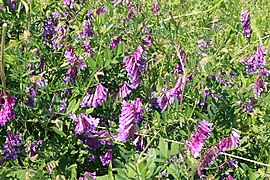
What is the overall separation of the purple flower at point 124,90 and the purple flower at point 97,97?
0.08 meters

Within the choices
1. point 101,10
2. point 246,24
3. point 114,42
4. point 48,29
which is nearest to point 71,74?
point 114,42

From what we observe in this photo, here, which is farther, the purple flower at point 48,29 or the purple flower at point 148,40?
the purple flower at point 48,29

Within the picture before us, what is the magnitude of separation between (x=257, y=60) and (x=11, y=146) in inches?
31.7

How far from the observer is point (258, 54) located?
1.45 metres

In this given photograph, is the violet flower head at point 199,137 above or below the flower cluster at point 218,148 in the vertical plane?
above

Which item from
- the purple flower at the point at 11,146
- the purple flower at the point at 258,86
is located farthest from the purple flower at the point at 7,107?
the purple flower at the point at 258,86

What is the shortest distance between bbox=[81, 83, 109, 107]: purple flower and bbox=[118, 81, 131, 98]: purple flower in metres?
0.08

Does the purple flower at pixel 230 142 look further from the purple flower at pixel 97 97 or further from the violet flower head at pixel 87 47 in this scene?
the violet flower head at pixel 87 47

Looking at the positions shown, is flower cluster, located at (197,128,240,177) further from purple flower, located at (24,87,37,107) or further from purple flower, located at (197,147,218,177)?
purple flower, located at (24,87,37,107)

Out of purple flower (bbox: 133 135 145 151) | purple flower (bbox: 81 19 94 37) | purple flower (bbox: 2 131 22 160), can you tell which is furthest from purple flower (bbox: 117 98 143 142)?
purple flower (bbox: 81 19 94 37)

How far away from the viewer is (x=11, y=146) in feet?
4.20

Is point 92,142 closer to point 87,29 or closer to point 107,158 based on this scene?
point 107,158

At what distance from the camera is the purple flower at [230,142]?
4.13 feet

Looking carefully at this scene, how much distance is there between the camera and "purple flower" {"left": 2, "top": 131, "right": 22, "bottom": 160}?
1.28 m
